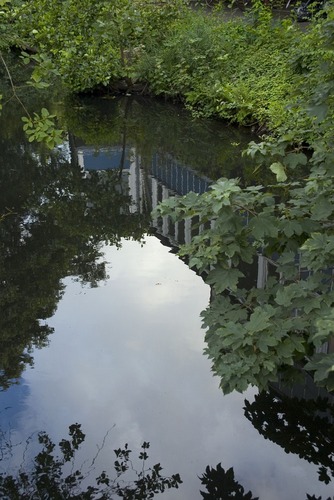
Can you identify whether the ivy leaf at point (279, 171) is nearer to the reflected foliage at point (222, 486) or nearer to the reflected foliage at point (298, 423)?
the reflected foliage at point (298, 423)

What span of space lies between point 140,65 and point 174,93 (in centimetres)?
125

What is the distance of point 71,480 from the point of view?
534cm

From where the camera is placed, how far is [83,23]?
16484 millimetres

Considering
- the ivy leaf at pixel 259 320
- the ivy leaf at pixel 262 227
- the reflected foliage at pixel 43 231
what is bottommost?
the reflected foliage at pixel 43 231

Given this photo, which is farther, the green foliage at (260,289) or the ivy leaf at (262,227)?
the ivy leaf at (262,227)

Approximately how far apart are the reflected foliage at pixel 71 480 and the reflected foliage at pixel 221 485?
206 mm

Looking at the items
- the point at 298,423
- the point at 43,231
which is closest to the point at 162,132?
the point at 43,231

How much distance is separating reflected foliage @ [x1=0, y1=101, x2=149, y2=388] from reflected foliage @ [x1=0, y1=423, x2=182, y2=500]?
3.91ft

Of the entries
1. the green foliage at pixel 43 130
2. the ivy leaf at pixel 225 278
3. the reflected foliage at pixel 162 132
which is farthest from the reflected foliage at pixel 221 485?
the reflected foliage at pixel 162 132

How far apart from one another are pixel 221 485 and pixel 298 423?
3.13 ft

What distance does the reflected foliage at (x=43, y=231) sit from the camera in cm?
752

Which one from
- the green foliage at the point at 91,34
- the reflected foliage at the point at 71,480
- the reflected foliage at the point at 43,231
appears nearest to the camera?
the reflected foliage at the point at 71,480

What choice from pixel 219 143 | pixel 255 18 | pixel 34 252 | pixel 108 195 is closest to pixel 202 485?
pixel 34 252

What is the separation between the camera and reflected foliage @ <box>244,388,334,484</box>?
18.6ft
